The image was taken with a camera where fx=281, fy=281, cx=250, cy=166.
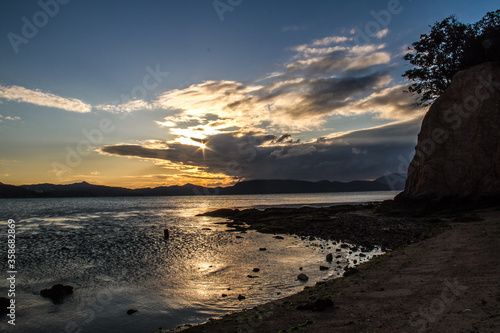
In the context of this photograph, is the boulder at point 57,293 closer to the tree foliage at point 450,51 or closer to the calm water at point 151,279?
the calm water at point 151,279

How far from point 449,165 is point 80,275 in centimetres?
3915

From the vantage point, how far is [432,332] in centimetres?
659

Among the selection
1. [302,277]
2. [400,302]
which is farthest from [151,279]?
[400,302]

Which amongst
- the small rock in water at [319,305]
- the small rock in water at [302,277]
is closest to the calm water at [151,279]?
the small rock in water at [302,277]

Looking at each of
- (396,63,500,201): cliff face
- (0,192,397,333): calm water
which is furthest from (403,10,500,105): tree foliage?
(0,192,397,333): calm water

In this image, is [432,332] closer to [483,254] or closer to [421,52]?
[483,254]

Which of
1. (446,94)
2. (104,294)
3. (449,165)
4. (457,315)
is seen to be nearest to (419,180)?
(449,165)

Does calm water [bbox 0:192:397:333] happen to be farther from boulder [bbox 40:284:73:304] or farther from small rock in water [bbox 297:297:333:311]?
small rock in water [bbox 297:297:333:311]

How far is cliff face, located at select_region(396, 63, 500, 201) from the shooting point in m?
32.0

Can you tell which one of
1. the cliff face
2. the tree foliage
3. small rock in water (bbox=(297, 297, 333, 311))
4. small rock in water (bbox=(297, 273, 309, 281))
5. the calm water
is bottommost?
the calm water

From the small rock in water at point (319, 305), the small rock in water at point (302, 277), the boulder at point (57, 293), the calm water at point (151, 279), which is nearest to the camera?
the small rock in water at point (319, 305)

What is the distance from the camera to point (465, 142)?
33.5 m

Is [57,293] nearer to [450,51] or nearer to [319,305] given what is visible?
[319,305]

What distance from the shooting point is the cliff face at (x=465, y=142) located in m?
32.0
